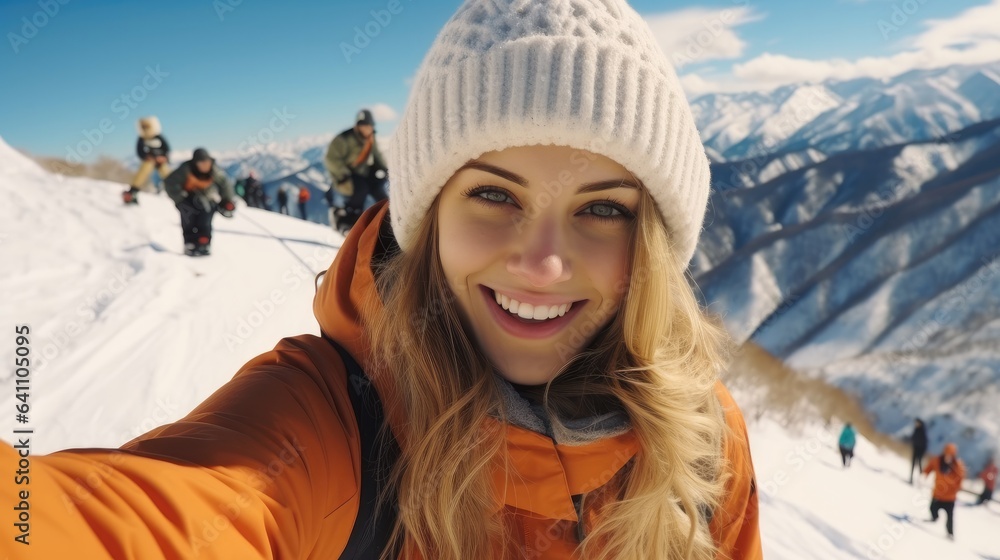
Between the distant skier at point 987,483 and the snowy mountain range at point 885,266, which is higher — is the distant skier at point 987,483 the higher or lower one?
the higher one

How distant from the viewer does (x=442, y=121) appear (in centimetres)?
134

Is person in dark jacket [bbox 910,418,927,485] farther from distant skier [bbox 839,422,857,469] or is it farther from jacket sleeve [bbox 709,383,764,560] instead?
jacket sleeve [bbox 709,383,764,560]

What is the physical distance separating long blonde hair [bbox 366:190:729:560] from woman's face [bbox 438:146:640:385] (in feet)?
0.20

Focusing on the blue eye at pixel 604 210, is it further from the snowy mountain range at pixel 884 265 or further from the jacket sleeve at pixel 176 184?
the snowy mountain range at pixel 884 265

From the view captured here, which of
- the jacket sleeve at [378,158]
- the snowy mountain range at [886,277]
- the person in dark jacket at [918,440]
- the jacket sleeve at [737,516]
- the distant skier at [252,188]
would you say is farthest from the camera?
the snowy mountain range at [886,277]

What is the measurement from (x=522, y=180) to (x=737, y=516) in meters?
1.11

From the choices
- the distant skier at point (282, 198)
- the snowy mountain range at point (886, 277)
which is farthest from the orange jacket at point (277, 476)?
the snowy mountain range at point (886, 277)

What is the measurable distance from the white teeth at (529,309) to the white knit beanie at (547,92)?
0.32 m

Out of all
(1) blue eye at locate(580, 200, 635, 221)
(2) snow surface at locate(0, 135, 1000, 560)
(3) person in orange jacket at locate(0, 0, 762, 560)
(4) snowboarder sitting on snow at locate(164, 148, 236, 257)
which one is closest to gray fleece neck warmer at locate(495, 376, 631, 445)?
(3) person in orange jacket at locate(0, 0, 762, 560)

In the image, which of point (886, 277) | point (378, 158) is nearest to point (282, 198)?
point (378, 158)

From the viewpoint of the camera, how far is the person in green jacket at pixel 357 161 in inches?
269

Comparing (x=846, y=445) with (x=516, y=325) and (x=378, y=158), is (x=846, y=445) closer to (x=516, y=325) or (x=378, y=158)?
(x=378, y=158)

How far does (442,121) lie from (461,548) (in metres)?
1.02

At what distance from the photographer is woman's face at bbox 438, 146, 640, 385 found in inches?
49.0
